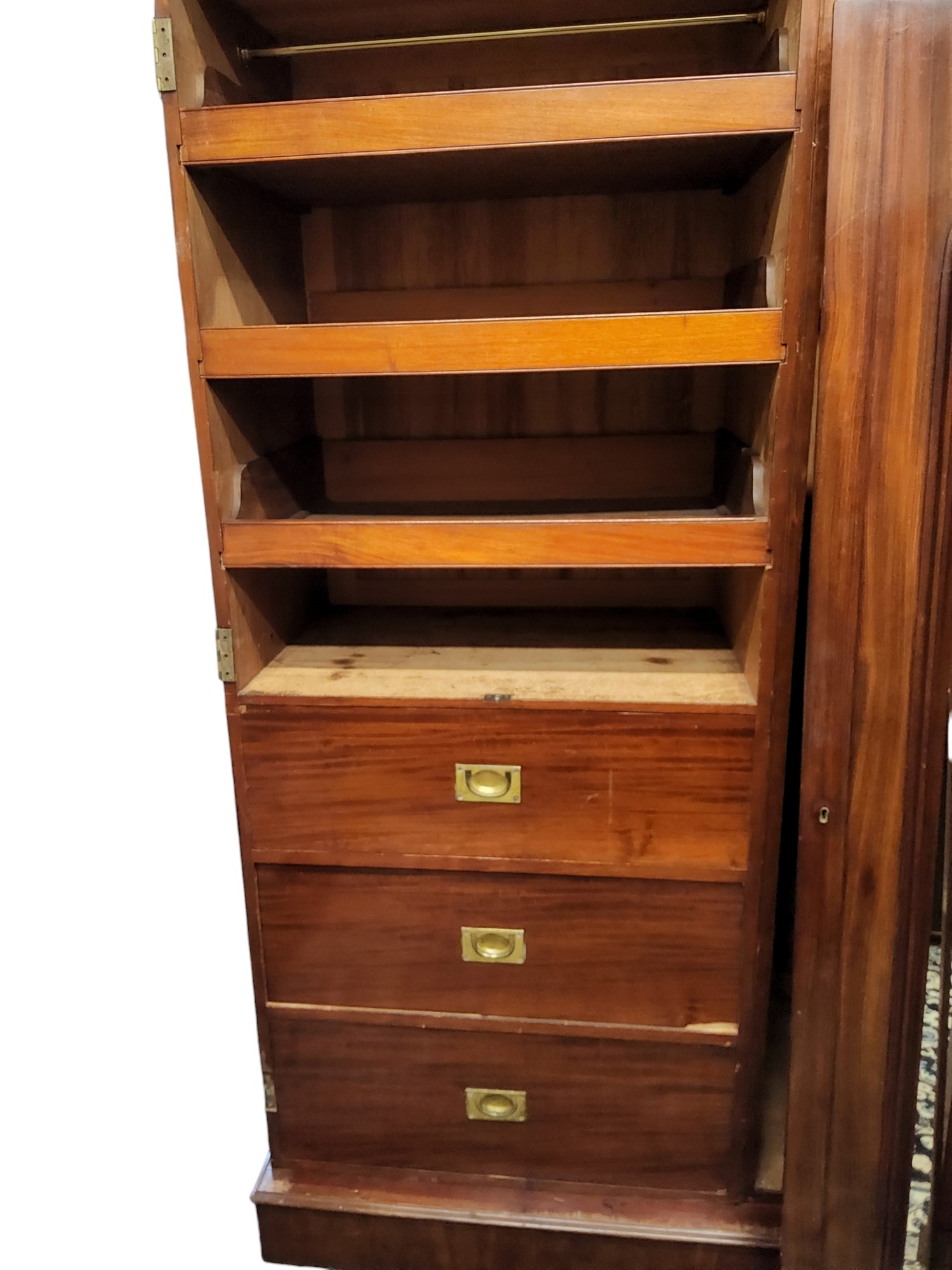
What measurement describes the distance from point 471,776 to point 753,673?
0.42 m

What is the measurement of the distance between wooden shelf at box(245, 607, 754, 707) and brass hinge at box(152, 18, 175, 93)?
0.79m

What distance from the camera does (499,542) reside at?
4.01 ft

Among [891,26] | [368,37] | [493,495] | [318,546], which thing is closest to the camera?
[891,26]

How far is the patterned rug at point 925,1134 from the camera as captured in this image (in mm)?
1275

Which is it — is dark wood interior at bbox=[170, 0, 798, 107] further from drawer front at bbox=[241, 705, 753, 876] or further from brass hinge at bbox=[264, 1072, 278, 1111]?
brass hinge at bbox=[264, 1072, 278, 1111]

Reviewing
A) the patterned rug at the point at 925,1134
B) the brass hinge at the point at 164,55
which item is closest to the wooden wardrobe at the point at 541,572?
the brass hinge at the point at 164,55

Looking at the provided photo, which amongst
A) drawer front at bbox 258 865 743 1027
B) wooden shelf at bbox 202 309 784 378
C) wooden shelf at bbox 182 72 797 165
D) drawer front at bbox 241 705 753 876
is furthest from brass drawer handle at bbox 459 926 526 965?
wooden shelf at bbox 182 72 797 165

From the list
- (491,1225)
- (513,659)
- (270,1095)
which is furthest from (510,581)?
(491,1225)

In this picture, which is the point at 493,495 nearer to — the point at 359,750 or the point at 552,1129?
the point at 359,750

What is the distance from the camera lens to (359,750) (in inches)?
52.3

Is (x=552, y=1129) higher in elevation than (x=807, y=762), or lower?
lower

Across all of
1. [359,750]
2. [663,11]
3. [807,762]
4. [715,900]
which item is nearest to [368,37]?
[663,11]

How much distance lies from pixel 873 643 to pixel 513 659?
529mm

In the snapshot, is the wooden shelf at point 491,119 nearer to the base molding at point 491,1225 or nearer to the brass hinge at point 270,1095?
the brass hinge at point 270,1095
